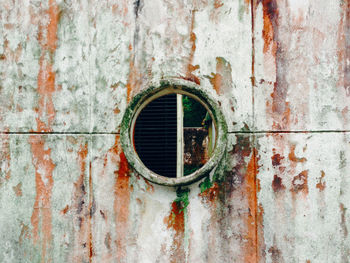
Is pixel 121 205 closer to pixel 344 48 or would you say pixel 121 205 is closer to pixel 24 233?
pixel 24 233

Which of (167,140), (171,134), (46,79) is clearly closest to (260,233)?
(46,79)

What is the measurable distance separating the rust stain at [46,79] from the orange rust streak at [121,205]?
0.97 m

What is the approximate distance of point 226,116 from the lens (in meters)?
3.48

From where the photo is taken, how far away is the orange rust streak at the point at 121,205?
3.49 meters

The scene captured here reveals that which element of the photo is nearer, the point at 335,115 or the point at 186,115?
the point at 335,115

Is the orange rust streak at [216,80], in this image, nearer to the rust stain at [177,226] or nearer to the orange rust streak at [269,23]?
the orange rust streak at [269,23]

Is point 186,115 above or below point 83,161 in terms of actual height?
above

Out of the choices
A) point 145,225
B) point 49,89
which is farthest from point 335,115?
point 49,89

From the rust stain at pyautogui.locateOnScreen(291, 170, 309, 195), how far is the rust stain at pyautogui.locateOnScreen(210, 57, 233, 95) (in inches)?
49.5

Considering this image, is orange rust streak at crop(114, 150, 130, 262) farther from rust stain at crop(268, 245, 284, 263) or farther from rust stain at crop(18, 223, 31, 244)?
rust stain at crop(268, 245, 284, 263)

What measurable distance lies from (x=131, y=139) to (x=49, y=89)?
110cm

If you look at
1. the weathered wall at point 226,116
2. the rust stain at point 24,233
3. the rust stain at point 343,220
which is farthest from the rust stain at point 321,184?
the rust stain at point 24,233

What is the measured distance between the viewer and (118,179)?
11.5 ft

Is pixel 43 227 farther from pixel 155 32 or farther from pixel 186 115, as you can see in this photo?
pixel 186 115
